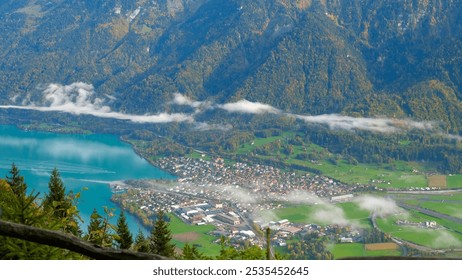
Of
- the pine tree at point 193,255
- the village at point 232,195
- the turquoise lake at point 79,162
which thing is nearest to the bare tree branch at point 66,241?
the pine tree at point 193,255

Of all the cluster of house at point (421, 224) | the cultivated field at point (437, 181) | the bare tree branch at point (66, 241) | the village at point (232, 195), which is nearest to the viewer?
the bare tree branch at point (66, 241)

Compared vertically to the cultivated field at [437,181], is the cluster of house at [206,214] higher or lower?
lower

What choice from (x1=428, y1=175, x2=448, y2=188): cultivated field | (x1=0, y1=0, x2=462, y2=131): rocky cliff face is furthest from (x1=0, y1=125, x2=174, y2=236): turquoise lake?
(x1=428, y1=175, x2=448, y2=188): cultivated field

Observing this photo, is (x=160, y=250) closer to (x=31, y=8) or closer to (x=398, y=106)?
(x=398, y=106)

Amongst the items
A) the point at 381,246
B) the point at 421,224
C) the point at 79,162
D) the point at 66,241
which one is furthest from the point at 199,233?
the point at 66,241

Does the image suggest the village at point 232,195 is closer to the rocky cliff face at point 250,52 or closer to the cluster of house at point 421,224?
the cluster of house at point 421,224
